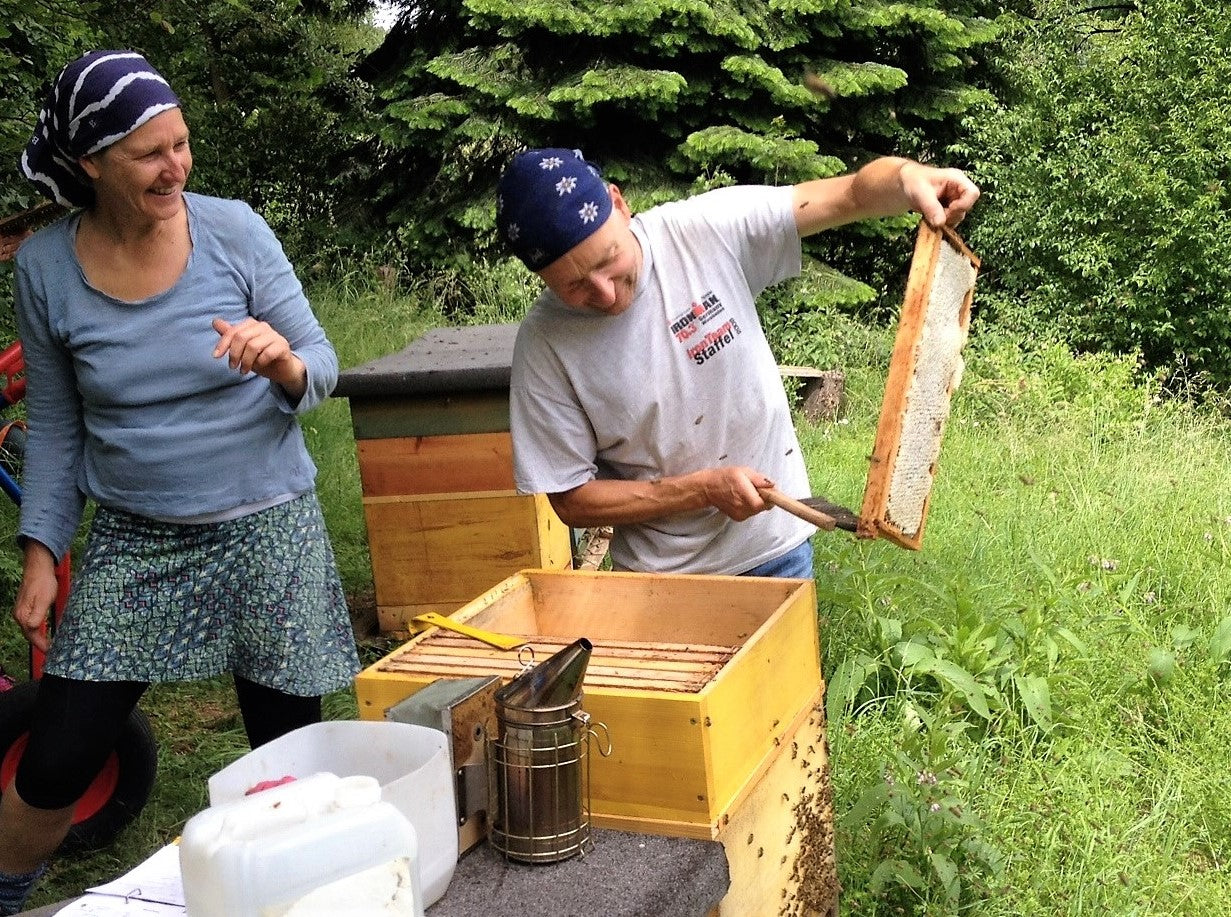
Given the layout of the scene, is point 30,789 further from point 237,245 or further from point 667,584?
point 667,584

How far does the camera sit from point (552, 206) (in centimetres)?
225

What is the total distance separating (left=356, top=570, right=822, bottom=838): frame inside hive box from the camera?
70.2 inches

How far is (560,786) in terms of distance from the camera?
1.68m

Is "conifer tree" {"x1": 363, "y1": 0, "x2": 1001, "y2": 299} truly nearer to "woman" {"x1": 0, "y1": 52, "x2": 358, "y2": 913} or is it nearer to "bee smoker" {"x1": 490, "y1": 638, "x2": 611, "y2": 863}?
"woman" {"x1": 0, "y1": 52, "x2": 358, "y2": 913}

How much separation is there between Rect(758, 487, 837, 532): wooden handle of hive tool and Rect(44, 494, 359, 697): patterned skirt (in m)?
0.93

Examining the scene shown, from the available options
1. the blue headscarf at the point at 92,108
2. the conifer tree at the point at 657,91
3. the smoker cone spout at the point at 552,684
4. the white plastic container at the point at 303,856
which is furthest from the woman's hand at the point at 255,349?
the conifer tree at the point at 657,91

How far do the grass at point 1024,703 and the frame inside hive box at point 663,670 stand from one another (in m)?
0.84

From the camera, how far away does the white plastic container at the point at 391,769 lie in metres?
1.53

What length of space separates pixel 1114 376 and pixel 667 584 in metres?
Answer: 6.73

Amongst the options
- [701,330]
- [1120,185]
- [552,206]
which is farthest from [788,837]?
[1120,185]

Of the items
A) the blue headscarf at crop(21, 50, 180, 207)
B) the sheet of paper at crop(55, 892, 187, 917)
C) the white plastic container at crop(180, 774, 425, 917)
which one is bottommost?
the sheet of paper at crop(55, 892, 187, 917)

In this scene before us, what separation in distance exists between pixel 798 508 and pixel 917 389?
31 cm

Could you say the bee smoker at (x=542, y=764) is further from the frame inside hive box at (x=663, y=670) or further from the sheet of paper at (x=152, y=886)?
the sheet of paper at (x=152, y=886)

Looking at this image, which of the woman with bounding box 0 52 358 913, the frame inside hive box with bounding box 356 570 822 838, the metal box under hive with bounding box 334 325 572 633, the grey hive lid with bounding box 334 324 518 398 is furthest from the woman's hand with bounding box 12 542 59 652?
the metal box under hive with bounding box 334 325 572 633
